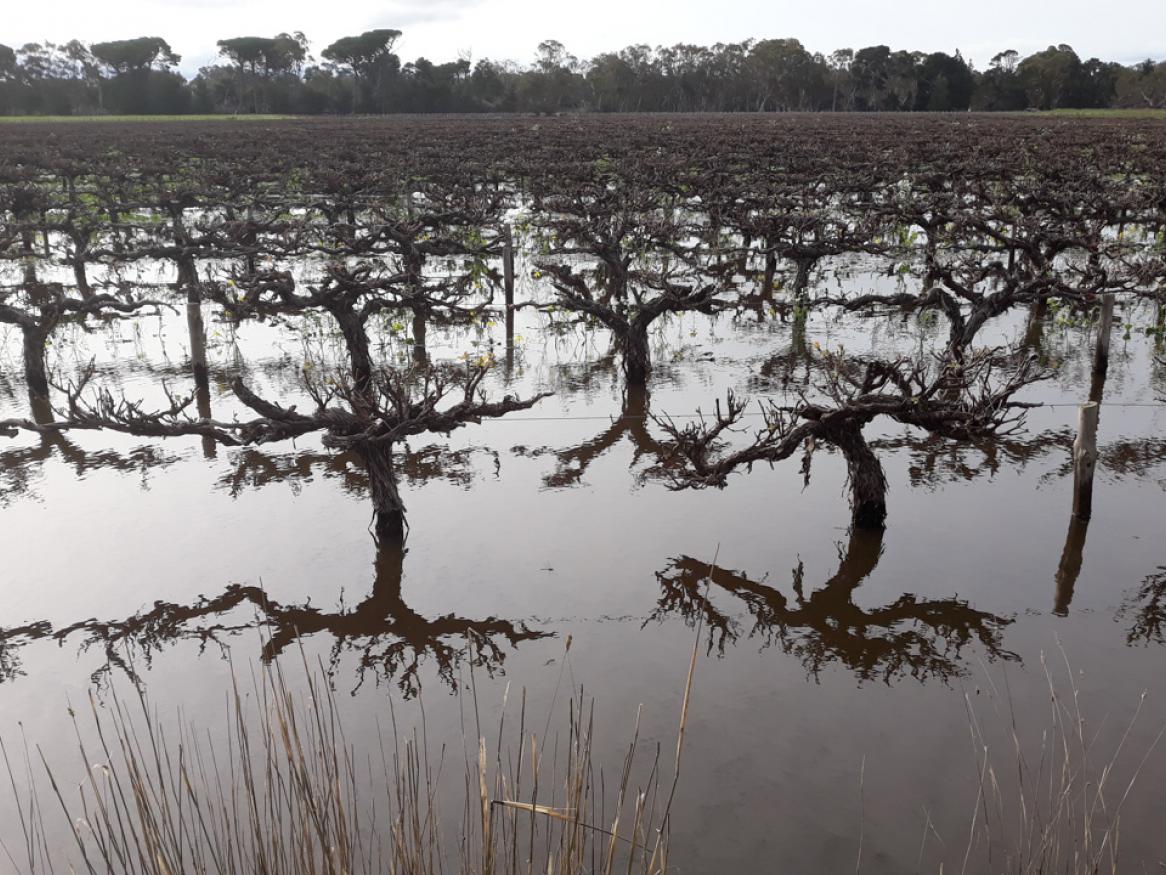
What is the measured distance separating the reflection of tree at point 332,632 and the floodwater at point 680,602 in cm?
3

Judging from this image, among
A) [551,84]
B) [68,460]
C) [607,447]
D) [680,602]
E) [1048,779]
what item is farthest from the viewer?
[551,84]

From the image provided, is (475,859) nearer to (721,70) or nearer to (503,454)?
(503,454)

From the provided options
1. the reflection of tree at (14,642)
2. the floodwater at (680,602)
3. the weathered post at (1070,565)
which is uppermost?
the weathered post at (1070,565)

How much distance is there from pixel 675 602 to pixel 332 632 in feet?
9.76

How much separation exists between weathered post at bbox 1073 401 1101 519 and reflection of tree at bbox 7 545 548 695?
214 inches

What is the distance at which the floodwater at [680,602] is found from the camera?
6184mm

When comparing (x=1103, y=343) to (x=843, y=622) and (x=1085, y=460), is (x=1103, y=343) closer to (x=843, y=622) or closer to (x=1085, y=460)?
(x=1085, y=460)

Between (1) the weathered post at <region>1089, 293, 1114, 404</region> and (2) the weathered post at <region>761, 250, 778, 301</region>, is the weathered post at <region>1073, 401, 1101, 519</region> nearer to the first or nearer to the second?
(1) the weathered post at <region>1089, 293, 1114, 404</region>

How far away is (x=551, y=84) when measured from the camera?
112 metres

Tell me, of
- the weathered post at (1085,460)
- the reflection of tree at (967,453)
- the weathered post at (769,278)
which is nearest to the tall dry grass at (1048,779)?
the weathered post at (1085,460)

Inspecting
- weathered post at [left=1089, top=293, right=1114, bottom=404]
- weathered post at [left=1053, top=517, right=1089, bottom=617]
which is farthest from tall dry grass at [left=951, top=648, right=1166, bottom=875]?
weathered post at [left=1089, top=293, right=1114, bottom=404]

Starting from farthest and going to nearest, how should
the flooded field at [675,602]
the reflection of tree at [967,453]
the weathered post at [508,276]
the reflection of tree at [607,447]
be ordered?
the weathered post at [508,276]
the reflection of tree at [607,447]
the reflection of tree at [967,453]
the flooded field at [675,602]

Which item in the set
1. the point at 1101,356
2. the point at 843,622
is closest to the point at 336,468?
the point at 843,622

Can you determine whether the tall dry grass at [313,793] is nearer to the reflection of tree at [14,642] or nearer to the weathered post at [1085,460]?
the reflection of tree at [14,642]
